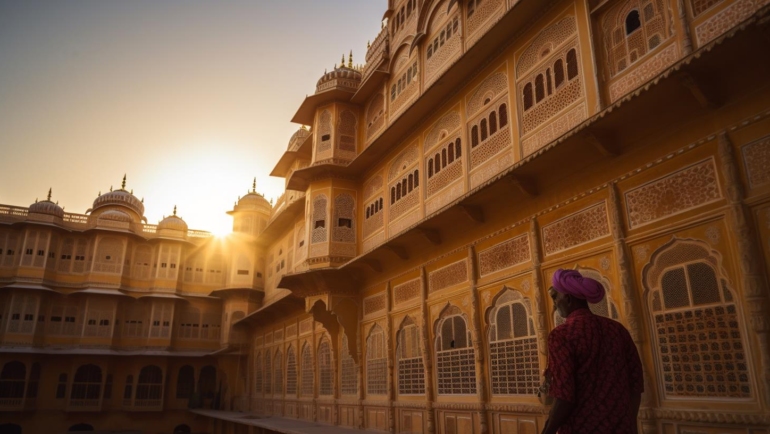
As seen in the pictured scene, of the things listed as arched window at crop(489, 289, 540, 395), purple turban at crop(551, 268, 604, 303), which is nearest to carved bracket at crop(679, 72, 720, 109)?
purple turban at crop(551, 268, 604, 303)

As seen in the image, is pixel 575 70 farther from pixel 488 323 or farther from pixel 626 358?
pixel 626 358

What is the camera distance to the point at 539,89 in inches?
350

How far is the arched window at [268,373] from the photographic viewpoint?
2201 cm

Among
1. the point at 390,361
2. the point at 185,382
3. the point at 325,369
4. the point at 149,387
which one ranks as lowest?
the point at 149,387

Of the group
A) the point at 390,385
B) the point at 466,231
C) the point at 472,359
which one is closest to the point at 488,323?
the point at 472,359

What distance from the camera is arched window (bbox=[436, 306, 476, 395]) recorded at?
9.78 metres

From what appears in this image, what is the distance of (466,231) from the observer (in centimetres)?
1019

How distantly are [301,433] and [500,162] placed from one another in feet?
26.8

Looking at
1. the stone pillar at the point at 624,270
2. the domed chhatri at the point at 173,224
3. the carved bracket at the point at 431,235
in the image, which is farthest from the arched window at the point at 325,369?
the domed chhatri at the point at 173,224

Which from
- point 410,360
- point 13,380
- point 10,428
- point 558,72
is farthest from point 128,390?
point 558,72

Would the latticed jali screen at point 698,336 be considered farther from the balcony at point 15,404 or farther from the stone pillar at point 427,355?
the balcony at point 15,404

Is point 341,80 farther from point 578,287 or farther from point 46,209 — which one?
point 46,209

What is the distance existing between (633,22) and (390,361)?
851 cm

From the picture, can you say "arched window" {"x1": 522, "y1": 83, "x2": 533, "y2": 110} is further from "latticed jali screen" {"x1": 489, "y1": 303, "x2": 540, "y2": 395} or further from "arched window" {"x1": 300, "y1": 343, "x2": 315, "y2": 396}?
"arched window" {"x1": 300, "y1": 343, "x2": 315, "y2": 396}
